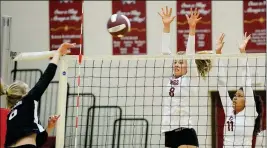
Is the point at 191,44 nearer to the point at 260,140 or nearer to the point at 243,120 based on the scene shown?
the point at 243,120

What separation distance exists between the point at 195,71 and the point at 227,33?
331cm

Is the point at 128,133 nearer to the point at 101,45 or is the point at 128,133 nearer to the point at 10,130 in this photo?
the point at 101,45

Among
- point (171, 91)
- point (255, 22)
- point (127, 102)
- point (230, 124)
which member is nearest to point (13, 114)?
point (171, 91)

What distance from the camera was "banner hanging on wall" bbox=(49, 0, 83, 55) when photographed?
997 cm

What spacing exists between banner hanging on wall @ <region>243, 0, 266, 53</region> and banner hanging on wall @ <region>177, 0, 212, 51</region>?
64 centimetres

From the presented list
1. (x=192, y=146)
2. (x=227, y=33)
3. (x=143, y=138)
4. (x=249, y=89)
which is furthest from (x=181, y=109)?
(x=227, y=33)

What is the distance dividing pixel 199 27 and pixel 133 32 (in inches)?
46.2

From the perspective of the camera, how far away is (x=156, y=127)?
9.37 metres

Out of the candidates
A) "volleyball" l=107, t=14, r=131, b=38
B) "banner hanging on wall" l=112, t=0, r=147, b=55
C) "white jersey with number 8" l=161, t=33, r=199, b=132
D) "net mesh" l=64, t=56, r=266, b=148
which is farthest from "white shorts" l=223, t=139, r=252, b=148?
"banner hanging on wall" l=112, t=0, r=147, b=55

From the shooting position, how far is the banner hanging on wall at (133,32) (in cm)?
982

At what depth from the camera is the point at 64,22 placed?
32.9ft

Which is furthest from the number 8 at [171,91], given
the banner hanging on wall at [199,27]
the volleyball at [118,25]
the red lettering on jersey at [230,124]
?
the banner hanging on wall at [199,27]

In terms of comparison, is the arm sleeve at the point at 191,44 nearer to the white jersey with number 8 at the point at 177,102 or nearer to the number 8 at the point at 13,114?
the white jersey with number 8 at the point at 177,102

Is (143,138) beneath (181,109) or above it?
beneath
